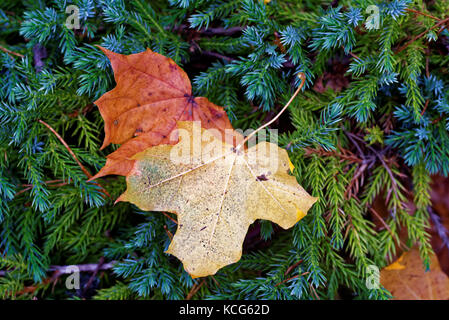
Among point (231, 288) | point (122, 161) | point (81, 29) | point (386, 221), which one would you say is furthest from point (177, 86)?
point (386, 221)


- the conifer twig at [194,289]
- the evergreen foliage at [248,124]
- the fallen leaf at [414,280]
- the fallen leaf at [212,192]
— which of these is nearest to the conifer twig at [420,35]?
the evergreen foliage at [248,124]

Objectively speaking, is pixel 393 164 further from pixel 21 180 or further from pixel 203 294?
pixel 21 180

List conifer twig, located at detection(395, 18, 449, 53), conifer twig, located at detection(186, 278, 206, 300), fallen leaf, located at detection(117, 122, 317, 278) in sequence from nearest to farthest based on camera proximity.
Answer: fallen leaf, located at detection(117, 122, 317, 278), conifer twig, located at detection(395, 18, 449, 53), conifer twig, located at detection(186, 278, 206, 300)

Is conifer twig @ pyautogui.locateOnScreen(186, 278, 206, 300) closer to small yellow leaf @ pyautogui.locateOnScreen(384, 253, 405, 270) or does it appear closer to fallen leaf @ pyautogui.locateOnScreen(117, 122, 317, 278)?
fallen leaf @ pyautogui.locateOnScreen(117, 122, 317, 278)

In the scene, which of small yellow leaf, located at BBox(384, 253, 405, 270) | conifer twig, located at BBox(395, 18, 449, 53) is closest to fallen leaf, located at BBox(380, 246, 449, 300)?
small yellow leaf, located at BBox(384, 253, 405, 270)

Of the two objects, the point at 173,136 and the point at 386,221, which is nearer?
the point at 173,136

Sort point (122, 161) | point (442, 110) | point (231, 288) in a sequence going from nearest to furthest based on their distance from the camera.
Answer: point (122, 161)
point (442, 110)
point (231, 288)

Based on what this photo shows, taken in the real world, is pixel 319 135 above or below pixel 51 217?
above
